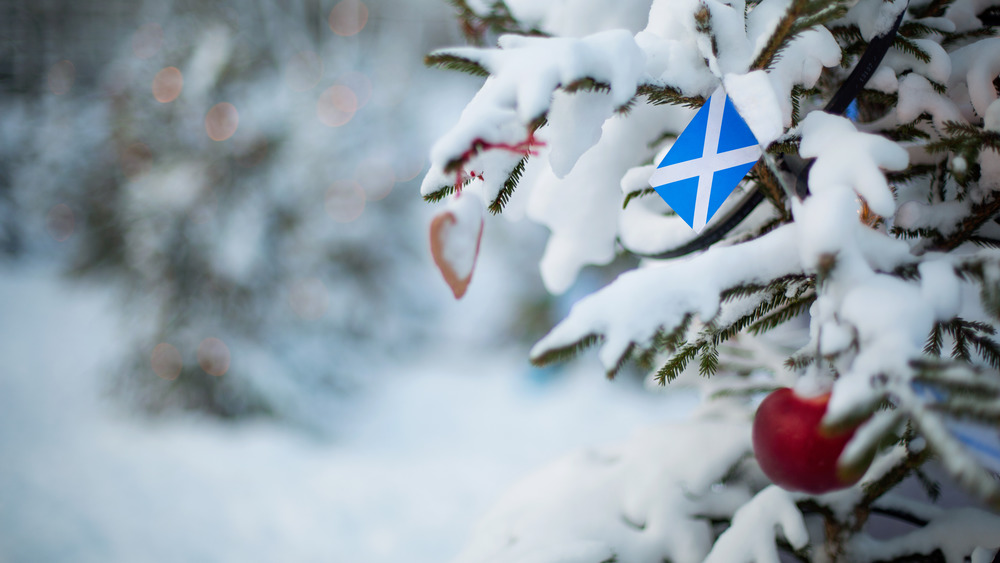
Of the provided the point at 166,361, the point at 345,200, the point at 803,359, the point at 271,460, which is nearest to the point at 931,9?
the point at 803,359

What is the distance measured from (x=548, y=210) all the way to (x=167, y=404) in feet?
8.11

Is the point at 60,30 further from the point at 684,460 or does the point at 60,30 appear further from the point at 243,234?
the point at 684,460

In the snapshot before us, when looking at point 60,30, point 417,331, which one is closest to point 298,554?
point 417,331

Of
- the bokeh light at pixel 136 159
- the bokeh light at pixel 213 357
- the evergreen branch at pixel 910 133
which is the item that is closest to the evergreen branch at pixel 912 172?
the evergreen branch at pixel 910 133

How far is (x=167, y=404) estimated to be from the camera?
254 centimetres

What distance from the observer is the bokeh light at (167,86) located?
98.2 inches

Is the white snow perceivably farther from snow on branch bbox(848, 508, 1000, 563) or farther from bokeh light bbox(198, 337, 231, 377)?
bokeh light bbox(198, 337, 231, 377)

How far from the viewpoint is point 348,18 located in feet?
10.4

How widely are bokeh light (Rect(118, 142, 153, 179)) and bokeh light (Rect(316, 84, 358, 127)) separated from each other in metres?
0.79

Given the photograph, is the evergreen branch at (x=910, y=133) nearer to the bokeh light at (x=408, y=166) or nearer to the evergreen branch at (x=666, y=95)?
the evergreen branch at (x=666, y=95)

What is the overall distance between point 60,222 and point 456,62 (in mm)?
4365

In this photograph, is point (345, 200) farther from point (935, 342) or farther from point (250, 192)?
point (935, 342)

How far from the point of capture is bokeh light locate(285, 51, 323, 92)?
2.79m

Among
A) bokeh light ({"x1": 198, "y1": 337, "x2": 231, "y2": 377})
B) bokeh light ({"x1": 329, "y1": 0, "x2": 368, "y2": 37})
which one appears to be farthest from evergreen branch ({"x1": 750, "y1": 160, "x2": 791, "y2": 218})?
bokeh light ({"x1": 329, "y1": 0, "x2": 368, "y2": 37})
